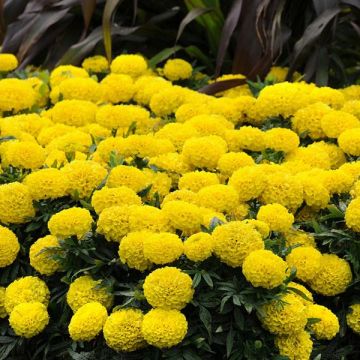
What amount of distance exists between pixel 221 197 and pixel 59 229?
1.63 ft

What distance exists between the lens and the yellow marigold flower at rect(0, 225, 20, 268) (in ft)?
8.21

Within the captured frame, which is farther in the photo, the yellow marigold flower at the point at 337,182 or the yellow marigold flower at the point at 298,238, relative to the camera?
the yellow marigold flower at the point at 337,182

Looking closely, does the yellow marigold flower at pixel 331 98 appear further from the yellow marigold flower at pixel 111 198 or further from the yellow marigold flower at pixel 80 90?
the yellow marigold flower at pixel 111 198

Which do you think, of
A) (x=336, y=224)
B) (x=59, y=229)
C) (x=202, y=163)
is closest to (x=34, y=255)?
(x=59, y=229)

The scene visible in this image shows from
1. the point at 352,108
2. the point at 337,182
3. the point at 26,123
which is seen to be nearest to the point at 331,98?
the point at 352,108

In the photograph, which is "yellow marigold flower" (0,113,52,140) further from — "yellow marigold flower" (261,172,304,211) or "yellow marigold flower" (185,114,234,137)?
"yellow marigold flower" (261,172,304,211)

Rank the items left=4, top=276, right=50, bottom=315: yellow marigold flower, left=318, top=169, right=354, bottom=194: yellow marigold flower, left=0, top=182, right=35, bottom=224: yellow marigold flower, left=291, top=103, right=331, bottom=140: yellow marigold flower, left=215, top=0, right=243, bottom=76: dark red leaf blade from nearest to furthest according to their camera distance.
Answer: left=4, top=276, right=50, bottom=315: yellow marigold flower, left=0, top=182, right=35, bottom=224: yellow marigold flower, left=318, top=169, right=354, bottom=194: yellow marigold flower, left=291, top=103, right=331, bottom=140: yellow marigold flower, left=215, top=0, right=243, bottom=76: dark red leaf blade

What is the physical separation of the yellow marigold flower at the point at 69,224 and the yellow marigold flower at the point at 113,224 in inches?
1.7

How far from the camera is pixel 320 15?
155 inches

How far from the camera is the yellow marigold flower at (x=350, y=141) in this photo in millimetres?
2928

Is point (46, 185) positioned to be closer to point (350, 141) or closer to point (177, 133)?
point (177, 133)

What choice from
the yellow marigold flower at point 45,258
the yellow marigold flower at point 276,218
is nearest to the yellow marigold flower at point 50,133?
the yellow marigold flower at point 45,258

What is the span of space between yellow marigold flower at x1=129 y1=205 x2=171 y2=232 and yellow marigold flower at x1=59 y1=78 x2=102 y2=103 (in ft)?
4.29

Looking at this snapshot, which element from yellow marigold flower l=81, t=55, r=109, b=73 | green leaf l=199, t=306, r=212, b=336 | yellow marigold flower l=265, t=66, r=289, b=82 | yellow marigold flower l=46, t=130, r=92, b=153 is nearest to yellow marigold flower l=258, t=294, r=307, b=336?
green leaf l=199, t=306, r=212, b=336
